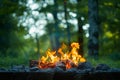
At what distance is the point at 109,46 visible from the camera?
33.2 m

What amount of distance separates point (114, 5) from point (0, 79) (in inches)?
533

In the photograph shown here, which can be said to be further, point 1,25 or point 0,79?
point 1,25

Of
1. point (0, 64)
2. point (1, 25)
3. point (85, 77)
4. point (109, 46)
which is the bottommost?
point (85, 77)

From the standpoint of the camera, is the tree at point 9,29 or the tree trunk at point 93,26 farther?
the tree at point 9,29

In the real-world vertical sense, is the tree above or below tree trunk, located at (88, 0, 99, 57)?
above

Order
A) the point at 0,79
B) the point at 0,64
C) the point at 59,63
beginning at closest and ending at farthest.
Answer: the point at 0,79 → the point at 59,63 → the point at 0,64

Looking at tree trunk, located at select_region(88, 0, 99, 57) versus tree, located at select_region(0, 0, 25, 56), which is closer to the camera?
tree trunk, located at select_region(88, 0, 99, 57)

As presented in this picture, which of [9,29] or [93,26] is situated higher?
[9,29]

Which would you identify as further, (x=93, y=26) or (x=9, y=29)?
(x=9, y=29)

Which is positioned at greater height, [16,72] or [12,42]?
[12,42]

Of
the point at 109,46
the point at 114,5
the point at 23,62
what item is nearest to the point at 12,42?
the point at 109,46

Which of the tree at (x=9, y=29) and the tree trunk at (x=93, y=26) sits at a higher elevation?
the tree at (x=9, y=29)

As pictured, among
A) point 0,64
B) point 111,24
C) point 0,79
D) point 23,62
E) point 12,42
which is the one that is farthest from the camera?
point 12,42

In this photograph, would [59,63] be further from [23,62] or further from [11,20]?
[11,20]
